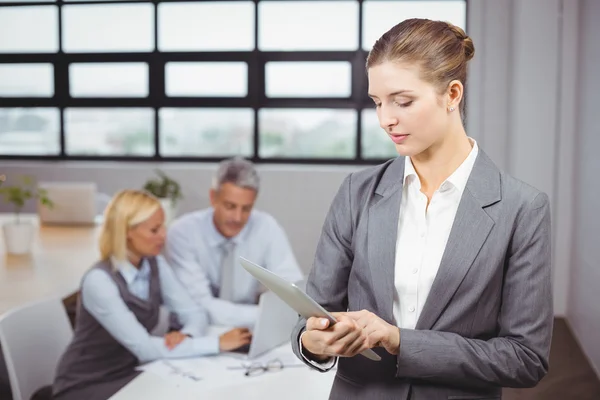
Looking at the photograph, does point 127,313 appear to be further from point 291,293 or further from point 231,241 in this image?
point 291,293

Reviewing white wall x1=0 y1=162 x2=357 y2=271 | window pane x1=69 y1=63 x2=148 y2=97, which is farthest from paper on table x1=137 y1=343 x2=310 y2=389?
window pane x1=69 y1=63 x2=148 y2=97

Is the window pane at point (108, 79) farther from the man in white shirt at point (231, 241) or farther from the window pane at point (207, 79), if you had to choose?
the man in white shirt at point (231, 241)

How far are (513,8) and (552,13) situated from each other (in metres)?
0.37

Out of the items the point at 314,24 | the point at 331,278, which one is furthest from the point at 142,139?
the point at 331,278

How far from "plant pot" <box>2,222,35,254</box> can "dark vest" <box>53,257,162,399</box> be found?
1400 millimetres

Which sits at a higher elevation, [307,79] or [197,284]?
[307,79]

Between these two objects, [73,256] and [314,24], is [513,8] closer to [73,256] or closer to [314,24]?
[314,24]

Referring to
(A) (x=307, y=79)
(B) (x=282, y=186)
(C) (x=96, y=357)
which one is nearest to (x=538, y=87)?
(A) (x=307, y=79)

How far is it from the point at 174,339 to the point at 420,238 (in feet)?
4.74

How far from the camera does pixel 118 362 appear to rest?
2752mm

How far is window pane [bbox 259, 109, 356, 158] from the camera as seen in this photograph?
6.45 metres

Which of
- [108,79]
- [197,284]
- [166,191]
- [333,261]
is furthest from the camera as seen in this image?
[108,79]

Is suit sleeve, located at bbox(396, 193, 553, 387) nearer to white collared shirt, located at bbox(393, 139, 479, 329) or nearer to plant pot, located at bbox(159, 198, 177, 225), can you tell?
white collared shirt, located at bbox(393, 139, 479, 329)

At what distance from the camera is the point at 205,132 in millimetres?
6605
